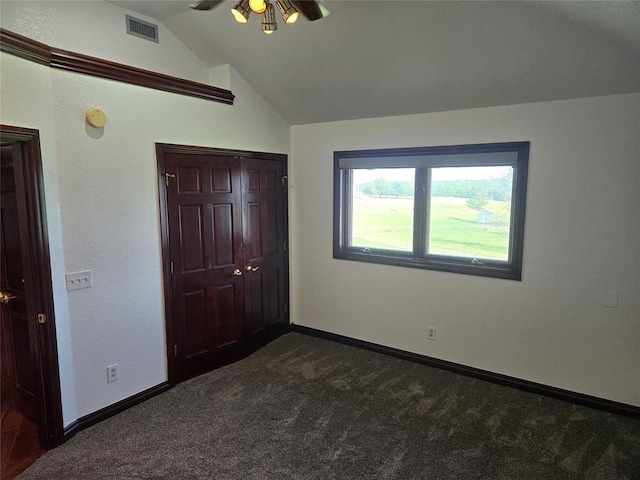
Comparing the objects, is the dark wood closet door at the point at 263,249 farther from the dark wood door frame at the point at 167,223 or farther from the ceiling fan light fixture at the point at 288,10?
the ceiling fan light fixture at the point at 288,10

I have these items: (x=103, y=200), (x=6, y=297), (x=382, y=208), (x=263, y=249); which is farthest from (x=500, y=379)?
(x=6, y=297)

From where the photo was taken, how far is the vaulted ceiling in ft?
7.51

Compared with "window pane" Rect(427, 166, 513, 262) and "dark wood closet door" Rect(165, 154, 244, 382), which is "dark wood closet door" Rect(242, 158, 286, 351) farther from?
"window pane" Rect(427, 166, 513, 262)

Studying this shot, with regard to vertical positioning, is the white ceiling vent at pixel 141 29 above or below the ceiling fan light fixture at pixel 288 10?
above

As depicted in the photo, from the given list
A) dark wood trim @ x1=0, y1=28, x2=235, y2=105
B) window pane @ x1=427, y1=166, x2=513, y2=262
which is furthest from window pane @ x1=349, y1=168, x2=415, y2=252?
dark wood trim @ x1=0, y1=28, x2=235, y2=105

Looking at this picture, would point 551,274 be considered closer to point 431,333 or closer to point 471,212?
point 471,212

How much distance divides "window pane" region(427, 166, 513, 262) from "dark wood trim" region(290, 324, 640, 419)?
101 centimetres

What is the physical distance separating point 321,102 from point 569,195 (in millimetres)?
2217

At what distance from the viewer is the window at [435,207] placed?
316cm

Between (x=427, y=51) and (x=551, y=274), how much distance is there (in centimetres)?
193

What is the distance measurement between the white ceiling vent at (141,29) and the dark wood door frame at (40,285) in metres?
1.13

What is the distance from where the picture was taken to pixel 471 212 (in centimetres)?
337

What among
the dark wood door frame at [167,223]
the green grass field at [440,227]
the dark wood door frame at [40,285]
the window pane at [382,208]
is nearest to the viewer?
the dark wood door frame at [40,285]

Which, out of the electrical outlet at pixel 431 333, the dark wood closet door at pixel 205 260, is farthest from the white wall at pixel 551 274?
the dark wood closet door at pixel 205 260
